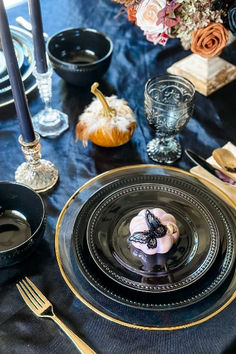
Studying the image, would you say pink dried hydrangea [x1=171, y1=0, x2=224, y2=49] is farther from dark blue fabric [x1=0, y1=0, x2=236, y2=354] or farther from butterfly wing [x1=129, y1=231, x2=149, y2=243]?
butterfly wing [x1=129, y1=231, x2=149, y2=243]

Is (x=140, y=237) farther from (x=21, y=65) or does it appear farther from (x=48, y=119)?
(x=21, y=65)

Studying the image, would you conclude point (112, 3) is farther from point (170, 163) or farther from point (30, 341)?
point (30, 341)

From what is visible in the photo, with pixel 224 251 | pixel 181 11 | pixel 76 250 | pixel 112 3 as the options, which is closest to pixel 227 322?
pixel 224 251

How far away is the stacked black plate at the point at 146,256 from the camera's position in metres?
0.68

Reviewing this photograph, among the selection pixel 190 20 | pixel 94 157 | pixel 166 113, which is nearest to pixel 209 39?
pixel 190 20

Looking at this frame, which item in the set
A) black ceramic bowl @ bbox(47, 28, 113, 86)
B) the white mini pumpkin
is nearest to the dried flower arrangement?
black ceramic bowl @ bbox(47, 28, 113, 86)

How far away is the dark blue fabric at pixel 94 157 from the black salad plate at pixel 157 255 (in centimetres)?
7

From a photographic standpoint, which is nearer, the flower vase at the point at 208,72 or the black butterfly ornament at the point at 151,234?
the black butterfly ornament at the point at 151,234

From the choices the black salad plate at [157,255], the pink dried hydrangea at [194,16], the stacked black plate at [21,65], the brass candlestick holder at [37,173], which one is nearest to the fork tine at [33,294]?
the black salad plate at [157,255]

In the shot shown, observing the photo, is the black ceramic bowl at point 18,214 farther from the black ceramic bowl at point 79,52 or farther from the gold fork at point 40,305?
the black ceramic bowl at point 79,52

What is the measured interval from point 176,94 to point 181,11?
16cm

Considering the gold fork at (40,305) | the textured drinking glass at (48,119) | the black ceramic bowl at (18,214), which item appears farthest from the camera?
the textured drinking glass at (48,119)

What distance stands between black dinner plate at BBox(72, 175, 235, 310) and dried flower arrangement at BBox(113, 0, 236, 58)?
0.32m

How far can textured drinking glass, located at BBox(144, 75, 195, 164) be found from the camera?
2.86 ft
